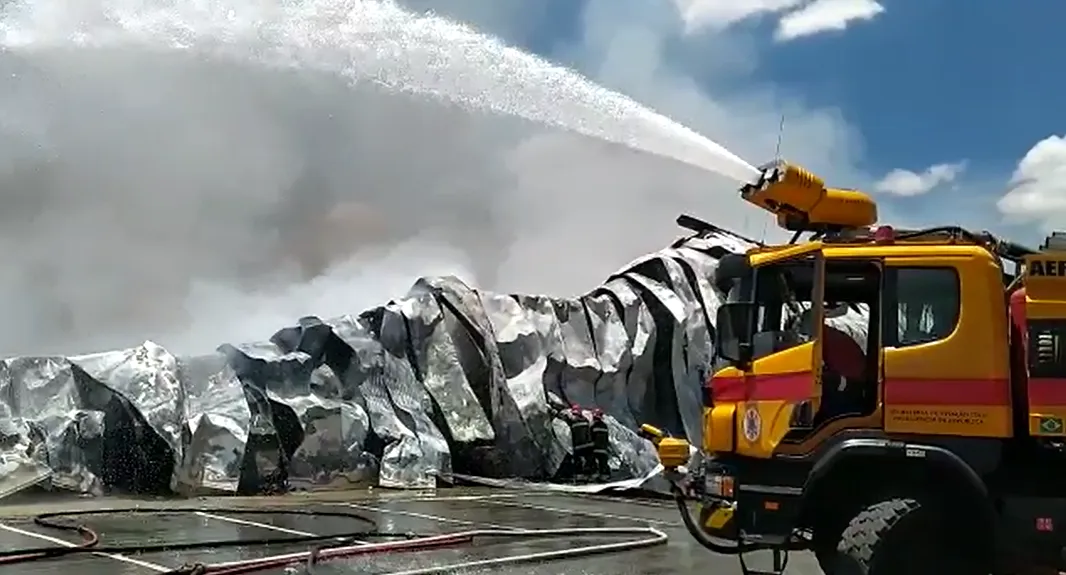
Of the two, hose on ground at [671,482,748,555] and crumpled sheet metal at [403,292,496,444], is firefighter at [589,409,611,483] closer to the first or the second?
crumpled sheet metal at [403,292,496,444]

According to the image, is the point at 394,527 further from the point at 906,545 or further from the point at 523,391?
the point at 523,391

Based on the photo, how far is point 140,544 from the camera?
30.3 feet

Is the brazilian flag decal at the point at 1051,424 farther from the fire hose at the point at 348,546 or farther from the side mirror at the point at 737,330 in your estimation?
the fire hose at the point at 348,546

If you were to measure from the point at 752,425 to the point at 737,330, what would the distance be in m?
0.60

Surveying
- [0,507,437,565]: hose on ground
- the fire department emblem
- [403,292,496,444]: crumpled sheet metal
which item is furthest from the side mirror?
[403,292,496,444]: crumpled sheet metal

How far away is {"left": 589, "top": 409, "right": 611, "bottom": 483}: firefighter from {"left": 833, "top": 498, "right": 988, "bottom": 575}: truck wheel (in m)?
11.0

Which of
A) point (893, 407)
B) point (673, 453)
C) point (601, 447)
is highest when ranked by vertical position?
point (893, 407)

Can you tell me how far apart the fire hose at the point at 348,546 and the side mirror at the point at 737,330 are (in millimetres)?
2894

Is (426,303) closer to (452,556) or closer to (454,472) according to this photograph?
(454,472)

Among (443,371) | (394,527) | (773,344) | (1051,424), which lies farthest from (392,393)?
(1051,424)

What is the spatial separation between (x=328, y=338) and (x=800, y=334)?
36.5ft

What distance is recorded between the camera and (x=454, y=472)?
16.6 metres

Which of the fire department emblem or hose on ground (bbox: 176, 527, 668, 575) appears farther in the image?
hose on ground (bbox: 176, 527, 668, 575)

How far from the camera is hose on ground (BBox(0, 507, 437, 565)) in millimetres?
8578
